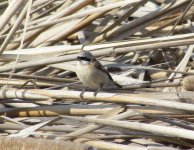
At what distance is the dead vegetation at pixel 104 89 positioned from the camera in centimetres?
363

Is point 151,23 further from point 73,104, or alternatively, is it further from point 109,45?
point 73,104

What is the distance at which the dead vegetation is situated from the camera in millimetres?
3633

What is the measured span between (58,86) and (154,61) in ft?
3.59

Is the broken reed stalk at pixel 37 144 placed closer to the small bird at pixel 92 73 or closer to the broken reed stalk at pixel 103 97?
the broken reed stalk at pixel 103 97

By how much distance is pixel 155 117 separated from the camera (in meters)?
3.63

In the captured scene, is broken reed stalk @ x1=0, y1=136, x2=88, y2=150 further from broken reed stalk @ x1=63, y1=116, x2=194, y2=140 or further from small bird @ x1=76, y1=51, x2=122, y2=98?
small bird @ x1=76, y1=51, x2=122, y2=98

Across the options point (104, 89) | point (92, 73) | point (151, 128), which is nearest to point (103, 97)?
point (151, 128)

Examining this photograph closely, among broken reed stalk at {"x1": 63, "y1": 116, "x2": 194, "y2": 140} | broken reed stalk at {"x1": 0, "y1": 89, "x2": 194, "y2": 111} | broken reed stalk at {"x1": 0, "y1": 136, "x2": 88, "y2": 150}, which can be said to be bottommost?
broken reed stalk at {"x1": 63, "y1": 116, "x2": 194, "y2": 140}

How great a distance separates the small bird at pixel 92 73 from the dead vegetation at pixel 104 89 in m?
0.06

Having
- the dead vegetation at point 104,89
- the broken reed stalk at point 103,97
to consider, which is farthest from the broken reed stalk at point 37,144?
the broken reed stalk at point 103,97

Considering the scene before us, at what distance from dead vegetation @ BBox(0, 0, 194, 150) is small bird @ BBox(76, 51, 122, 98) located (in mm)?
59

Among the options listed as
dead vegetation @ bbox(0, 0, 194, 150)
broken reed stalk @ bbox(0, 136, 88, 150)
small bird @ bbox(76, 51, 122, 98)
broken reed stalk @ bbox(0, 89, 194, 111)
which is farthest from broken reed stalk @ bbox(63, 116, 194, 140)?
small bird @ bbox(76, 51, 122, 98)

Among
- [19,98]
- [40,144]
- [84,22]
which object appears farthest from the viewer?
[84,22]

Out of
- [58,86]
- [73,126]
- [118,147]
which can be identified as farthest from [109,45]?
[118,147]
